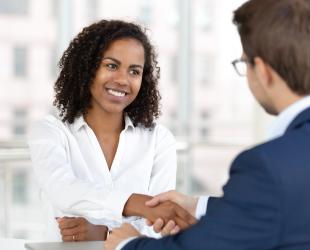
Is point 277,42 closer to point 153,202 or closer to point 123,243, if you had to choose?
point 123,243

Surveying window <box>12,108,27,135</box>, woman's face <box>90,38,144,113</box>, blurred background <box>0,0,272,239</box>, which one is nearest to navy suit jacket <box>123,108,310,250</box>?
woman's face <box>90,38,144,113</box>

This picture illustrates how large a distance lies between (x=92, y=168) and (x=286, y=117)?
101 cm

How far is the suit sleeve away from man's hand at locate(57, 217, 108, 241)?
2.45 feet

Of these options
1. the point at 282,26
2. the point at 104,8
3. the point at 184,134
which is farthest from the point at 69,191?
the point at 104,8

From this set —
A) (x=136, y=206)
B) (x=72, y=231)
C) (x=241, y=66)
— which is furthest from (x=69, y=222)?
(x=241, y=66)

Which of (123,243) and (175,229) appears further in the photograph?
(175,229)

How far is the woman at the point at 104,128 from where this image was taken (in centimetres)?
204

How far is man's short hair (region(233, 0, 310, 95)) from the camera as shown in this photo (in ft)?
3.70

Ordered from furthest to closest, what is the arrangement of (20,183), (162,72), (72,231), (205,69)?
(205,69) → (20,183) → (162,72) → (72,231)

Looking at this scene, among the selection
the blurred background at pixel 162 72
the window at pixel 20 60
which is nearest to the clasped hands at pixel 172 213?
the blurred background at pixel 162 72

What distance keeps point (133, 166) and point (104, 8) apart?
5.89 meters

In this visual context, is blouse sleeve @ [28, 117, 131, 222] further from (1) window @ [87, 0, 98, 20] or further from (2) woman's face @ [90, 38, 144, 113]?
(1) window @ [87, 0, 98, 20]

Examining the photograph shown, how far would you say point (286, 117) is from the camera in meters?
1.17

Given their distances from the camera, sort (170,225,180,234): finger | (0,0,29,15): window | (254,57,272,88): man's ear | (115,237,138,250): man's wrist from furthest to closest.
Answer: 1. (0,0,29,15): window
2. (170,225,180,234): finger
3. (115,237,138,250): man's wrist
4. (254,57,272,88): man's ear
